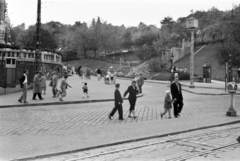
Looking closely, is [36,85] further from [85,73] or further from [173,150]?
[85,73]

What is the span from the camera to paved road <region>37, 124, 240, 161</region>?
20.1 ft

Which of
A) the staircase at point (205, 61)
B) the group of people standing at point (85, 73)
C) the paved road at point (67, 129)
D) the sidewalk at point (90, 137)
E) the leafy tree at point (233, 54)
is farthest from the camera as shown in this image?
the staircase at point (205, 61)

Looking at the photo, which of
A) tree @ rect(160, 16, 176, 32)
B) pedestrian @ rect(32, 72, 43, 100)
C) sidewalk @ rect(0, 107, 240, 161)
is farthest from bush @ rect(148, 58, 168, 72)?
tree @ rect(160, 16, 176, 32)

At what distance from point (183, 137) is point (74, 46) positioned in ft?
282

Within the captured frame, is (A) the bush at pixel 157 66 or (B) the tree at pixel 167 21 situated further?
(B) the tree at pixel 167 21

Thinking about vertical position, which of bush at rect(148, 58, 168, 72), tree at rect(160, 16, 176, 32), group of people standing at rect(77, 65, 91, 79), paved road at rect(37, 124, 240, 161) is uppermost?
tree at rect(160, 16, 176, 32)

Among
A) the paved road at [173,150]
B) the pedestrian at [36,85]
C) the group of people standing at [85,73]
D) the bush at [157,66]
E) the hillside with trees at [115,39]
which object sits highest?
the hillside with trees at [115,39]

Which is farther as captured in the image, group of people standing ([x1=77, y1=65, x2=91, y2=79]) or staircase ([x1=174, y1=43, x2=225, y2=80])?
staircase ([x1=174, y1=43, x2=225, y2=80])

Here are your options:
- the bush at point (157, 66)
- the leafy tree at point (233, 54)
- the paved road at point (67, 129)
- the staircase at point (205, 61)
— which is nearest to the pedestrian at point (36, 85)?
the paved road at point (67, 129)

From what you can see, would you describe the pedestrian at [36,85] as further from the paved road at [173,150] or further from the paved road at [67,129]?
the paved road at [173,150]

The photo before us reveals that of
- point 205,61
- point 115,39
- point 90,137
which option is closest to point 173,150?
point 90,137

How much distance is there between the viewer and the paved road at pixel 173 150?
242 inches

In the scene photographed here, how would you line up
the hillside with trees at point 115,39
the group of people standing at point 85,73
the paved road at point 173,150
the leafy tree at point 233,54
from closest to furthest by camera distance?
the paved road at point 173,150 < the leafy tree at point 233,54 < the group of people standing at point 85,73 < the hillside with trees at point 115,39

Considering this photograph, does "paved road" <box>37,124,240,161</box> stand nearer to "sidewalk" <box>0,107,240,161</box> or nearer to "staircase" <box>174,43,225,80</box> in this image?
"sidewalk" <box>0,107,240,161</box>
